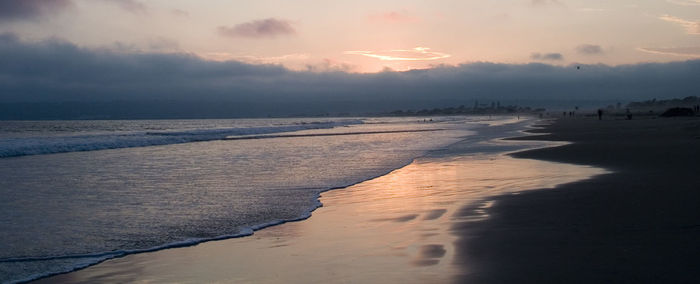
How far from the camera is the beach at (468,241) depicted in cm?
520

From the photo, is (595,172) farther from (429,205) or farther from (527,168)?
(429,205)

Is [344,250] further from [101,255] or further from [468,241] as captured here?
[101,255]

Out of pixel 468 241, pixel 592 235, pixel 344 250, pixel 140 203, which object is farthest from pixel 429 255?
pixel 140 203

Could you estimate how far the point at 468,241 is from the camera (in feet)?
21.5

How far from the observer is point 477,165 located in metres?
16.2

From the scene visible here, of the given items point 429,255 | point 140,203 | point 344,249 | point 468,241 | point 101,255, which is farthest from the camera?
point 140,203

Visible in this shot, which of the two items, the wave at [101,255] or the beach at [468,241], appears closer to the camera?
the beach at [468,241]

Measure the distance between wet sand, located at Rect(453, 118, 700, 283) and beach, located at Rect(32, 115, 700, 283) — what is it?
0.05 ft

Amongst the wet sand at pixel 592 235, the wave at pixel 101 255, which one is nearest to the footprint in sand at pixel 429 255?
the wet sand at pixel 592 235

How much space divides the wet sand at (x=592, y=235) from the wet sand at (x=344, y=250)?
369 mm

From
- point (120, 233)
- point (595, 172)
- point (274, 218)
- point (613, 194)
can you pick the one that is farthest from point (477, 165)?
point (120, 233)

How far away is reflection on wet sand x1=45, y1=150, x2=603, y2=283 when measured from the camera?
5.39 metres

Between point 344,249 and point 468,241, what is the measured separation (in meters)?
1.45

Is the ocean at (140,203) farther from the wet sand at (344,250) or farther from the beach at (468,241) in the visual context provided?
the beach at (468,241)
